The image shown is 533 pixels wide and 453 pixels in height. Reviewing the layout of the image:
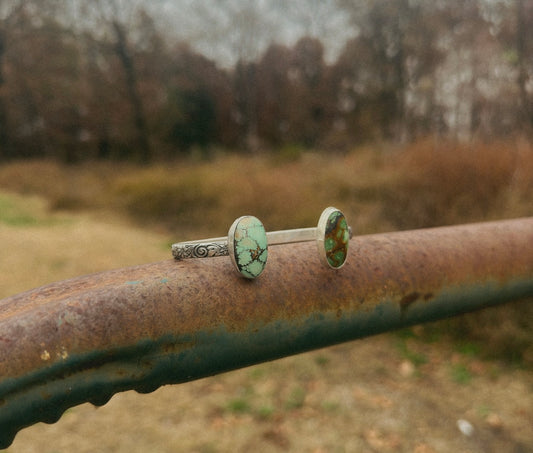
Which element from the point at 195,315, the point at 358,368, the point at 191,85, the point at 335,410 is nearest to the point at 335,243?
the point at 195,315

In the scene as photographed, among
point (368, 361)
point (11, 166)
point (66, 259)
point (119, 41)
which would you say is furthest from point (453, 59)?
point (11, 166)

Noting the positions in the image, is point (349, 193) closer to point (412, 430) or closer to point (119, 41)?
point (412, 430)

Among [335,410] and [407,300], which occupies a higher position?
[407,300]

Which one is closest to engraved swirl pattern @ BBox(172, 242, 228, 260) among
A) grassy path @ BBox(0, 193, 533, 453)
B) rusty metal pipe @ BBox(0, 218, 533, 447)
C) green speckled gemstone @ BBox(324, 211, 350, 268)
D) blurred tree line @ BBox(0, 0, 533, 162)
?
rusty metal pipe @ BBox(0, 218, 533, 447)

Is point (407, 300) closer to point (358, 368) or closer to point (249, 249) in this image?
point (249, 249)

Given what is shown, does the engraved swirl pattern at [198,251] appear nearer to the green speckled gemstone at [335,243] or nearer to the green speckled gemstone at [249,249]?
the green speckled gemstone at [249,249]
